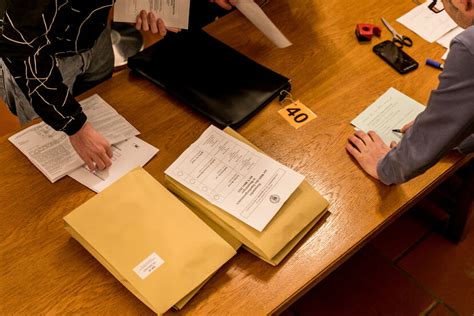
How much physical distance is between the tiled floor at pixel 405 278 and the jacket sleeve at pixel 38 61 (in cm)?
113

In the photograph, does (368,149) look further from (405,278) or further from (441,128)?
(405,278)

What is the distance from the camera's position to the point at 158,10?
165cm

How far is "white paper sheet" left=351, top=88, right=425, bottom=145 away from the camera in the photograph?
4.98ft

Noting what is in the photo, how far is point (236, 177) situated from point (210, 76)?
1.32 feet

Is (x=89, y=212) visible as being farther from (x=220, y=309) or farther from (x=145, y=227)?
(x=220, y=309)

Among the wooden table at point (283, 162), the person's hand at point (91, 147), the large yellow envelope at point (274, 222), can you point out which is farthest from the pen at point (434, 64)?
the person's hand at point (91, 147)

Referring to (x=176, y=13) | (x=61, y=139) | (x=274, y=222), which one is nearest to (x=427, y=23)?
(x=176, y=13)

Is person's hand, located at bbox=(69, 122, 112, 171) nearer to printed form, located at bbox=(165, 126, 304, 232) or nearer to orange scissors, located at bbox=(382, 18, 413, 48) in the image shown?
printed form, located at bbox=(165, 126, 304, 232)

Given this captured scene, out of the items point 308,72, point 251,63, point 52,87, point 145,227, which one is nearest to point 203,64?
point 251,63

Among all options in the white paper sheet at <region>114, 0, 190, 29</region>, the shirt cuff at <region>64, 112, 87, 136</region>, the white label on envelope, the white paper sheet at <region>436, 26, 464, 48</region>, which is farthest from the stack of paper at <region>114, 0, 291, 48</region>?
the white label on envelope

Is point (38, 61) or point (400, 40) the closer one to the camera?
point (38, 61)

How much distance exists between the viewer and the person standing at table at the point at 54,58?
121cm

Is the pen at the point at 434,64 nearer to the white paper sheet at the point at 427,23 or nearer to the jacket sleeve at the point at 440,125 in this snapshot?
the white paper sheet at the point at 427,23

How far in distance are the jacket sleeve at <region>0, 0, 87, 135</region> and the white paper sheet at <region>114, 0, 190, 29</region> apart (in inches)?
12.7
